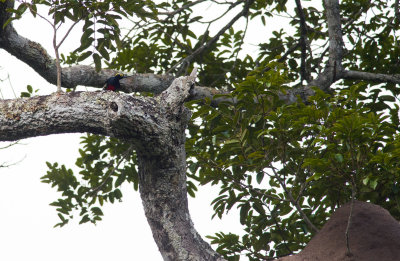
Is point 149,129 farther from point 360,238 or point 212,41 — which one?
point 212,41

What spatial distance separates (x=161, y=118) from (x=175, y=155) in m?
0.33

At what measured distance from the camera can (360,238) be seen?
12.3 feet

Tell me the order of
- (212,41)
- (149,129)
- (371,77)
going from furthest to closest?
(212,41)
(371,77)
(149,129)

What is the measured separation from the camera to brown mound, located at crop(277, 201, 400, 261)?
3.65m

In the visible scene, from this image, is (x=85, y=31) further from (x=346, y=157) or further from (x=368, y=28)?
(x=368, y=28)

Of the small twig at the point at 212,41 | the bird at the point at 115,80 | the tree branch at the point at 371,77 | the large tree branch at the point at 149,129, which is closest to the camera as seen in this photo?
the large tree branch at the point at 149,129

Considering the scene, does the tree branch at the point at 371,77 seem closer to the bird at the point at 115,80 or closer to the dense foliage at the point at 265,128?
the dense foliage at the point at 265,128

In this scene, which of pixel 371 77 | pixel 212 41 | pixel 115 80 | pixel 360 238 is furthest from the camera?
pixel 212 41

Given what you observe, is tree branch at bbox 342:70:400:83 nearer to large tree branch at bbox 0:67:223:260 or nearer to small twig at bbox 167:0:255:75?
small twig at bbox 167:0:255:75

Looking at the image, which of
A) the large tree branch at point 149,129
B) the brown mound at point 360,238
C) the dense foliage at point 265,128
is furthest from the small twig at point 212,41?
the brown mound at point 360,238

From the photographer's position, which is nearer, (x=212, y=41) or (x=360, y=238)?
(x=360, y=238)

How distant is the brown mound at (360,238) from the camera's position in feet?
12.0

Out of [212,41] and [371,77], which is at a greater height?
[212,41]

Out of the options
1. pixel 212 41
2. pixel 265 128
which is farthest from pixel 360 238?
pixel 212 41
